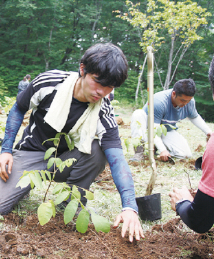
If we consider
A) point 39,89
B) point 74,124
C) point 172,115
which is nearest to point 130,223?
point 74,124

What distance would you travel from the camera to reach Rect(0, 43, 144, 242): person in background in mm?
1602

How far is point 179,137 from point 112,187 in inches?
83.1

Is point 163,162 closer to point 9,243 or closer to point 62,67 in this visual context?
point 9,243

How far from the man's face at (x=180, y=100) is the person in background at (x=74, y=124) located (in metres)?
1.95

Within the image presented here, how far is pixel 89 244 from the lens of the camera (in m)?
1.37

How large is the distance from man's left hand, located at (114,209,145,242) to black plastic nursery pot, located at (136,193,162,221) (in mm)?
344

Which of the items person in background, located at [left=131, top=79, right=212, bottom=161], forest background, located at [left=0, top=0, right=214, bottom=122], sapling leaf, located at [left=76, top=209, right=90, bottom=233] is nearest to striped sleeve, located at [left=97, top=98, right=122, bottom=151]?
sapling leaf, located at [left=76, top=209, right=90, bottom=233]

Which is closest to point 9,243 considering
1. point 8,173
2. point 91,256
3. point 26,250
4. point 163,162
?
point 26,250

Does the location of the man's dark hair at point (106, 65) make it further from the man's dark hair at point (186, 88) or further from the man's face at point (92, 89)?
the man's dark hair at point (186, 88)

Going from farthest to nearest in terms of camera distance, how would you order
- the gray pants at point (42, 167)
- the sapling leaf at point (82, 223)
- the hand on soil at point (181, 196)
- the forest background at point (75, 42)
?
the forest background at point (75, 42) → the gray pants at point (42, 167) → the hand on soil at point (181, 196) → the sapling leaf at point (82, 223)

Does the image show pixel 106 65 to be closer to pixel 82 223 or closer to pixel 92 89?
pixel 92 89

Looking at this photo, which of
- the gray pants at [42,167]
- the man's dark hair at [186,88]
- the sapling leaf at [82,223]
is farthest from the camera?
Result: the man's dark hair at [186,88]

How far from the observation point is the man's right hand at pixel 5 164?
174 centimetres

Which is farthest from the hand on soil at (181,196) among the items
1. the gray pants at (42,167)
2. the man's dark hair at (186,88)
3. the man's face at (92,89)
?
the man's dark hair at (186,88)
